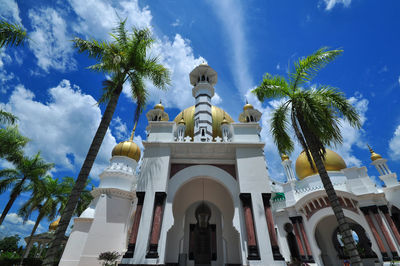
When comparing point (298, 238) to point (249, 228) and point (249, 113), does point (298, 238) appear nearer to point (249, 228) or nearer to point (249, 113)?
point (249, 228)

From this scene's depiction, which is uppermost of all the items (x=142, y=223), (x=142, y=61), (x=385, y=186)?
(x=142, y=61)

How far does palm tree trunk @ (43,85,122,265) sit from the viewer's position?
18.5 ft

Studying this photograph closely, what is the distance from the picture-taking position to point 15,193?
1577cm

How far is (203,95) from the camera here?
1839 centimetres

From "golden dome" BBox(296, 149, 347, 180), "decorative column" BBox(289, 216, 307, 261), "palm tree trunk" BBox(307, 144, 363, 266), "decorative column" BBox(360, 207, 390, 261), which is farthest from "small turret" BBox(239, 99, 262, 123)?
"palm tree trunk" BBox(307, 144, 363, 266)

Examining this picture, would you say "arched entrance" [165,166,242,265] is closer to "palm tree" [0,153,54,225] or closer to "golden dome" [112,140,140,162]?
"golden dome" [112,140,140,162]

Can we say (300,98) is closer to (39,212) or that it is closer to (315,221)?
(315,221)

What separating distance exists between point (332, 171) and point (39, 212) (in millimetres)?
32395

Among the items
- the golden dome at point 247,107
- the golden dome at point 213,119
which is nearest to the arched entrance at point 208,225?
the golden dome at point 213,119

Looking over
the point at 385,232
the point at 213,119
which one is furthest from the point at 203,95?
the point at 385,232

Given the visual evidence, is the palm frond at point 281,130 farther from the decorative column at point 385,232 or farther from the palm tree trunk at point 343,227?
the decorative column at point 385,232

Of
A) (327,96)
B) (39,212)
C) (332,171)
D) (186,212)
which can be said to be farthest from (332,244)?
(39,212)

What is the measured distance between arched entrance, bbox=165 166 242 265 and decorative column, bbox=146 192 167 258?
2.35ft

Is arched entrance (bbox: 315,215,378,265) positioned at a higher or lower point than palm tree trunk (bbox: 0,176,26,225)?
lower
